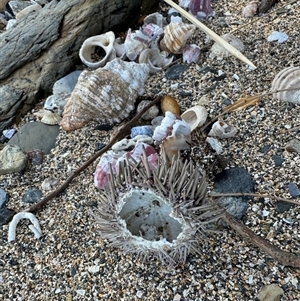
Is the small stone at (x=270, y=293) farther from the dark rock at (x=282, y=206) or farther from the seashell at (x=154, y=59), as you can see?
the seashell at (x=154, y=59)

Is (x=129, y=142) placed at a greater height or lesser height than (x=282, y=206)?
greater

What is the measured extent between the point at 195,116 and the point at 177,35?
51cm

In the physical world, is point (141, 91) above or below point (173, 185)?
below

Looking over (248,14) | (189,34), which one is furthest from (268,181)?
(248,14)

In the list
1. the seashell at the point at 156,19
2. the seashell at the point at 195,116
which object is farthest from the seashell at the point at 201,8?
the seashell at the point at 195,116

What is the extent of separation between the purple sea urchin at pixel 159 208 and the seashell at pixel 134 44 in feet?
3.53

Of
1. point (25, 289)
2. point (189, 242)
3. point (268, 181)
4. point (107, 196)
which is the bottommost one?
point (268, 181)

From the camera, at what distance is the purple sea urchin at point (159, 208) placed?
4.05ft

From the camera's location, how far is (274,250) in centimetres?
147

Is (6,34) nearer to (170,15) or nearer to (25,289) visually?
(170,15)

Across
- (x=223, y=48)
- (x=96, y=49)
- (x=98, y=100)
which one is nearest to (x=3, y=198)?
(x=98, y=100)

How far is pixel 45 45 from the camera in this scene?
7.68 ft

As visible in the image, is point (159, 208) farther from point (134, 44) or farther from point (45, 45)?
point (45, 45)

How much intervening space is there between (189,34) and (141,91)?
0.41 m
